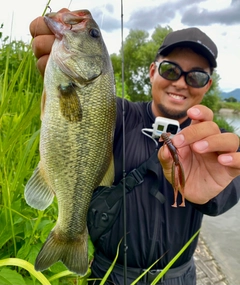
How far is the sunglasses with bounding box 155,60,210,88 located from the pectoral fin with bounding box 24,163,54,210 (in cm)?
149

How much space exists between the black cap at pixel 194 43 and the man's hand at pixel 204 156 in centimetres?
126

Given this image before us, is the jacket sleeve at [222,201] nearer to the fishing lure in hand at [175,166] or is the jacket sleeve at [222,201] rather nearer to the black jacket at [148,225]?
the black jacket at [148,225]

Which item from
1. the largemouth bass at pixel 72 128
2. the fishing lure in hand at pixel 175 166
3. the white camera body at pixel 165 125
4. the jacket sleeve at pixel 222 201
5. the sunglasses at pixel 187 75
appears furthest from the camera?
the sunglasses at pixel 187 75

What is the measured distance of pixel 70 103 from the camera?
1391mm

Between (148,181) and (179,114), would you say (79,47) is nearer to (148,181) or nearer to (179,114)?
(148,181)

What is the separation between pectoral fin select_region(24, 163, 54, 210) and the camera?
Answer: 1459 millimetres

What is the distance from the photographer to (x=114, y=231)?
7.44 ft

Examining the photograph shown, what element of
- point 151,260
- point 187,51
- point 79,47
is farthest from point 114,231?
point 187,51

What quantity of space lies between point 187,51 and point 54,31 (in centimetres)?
147

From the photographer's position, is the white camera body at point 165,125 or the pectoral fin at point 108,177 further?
the white camera body at point 165,125

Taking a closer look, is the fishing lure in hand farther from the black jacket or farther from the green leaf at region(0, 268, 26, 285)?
the black jacket

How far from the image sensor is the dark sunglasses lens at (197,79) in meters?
2.61

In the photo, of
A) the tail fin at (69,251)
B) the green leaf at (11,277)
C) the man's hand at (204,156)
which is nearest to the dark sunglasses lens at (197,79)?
the man's hand at (204,156)

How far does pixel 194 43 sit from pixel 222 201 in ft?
4.22
